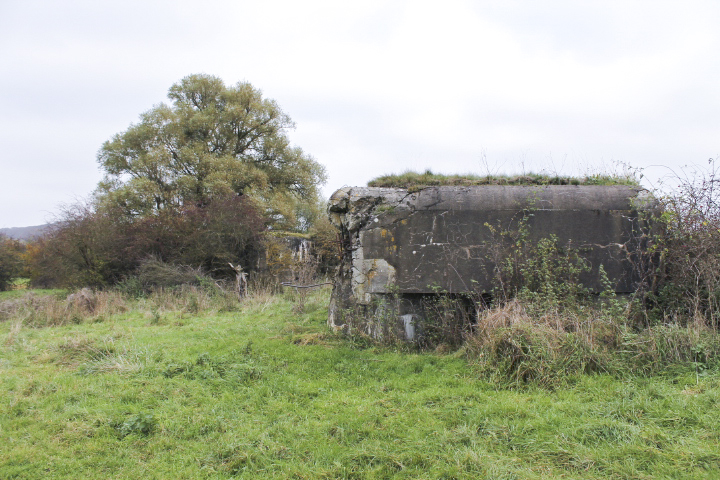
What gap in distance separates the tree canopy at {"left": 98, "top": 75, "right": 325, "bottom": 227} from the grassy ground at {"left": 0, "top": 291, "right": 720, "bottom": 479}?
15619mm

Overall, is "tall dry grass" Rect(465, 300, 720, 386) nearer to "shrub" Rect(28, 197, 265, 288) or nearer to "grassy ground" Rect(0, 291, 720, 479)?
"grassy ground" Rect(0, 291, 720, 479)

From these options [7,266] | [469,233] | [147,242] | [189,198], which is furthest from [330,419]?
[7,266]

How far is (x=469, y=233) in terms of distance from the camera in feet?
22.7

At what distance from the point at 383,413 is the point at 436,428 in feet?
2.10

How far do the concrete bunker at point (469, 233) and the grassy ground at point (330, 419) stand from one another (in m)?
1.16

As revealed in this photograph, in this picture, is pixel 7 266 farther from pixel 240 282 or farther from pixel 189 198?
pixel 240 282

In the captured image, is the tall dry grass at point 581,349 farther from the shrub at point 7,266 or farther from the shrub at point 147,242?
the shrub at point 7,266

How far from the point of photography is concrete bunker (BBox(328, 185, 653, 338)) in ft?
22.1

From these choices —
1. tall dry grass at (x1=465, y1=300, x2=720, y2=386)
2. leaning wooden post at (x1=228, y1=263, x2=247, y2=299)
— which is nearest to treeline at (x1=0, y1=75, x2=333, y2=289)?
leaning wooden post at (x1=228, y1=263, x2=247, y2=299)

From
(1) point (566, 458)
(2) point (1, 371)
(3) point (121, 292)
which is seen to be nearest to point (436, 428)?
(1) point (566, 458)

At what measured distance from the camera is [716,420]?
11.8ft

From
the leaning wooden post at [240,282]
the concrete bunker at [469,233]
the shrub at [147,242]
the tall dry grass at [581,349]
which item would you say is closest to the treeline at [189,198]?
the shrub at [147,242]

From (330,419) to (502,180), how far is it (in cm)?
500

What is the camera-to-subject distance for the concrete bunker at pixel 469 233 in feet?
22.1
